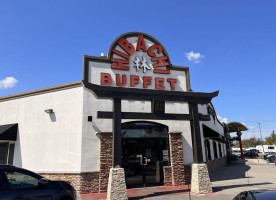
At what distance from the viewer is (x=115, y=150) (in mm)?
8414

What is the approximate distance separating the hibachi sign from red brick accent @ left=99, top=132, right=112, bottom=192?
2.96 meters

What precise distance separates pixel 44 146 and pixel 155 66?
25.9ft

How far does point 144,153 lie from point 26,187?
7428mm

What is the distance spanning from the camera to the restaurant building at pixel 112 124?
1006 centimetres

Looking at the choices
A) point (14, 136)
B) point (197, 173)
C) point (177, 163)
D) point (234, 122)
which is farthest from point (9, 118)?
point (234, 122)

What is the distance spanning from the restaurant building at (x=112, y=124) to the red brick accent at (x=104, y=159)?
46mm

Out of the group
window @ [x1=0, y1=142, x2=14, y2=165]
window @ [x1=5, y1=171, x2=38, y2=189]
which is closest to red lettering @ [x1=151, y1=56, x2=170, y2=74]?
window @ [x1=5, y1=171, x2=38, y2=189]

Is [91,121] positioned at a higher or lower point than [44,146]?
higher

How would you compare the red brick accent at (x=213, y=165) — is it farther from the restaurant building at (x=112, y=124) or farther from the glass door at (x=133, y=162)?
the glass door at (x=133, y=162)

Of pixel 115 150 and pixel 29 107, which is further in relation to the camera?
pixel 29 107

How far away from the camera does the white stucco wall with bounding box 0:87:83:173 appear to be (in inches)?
414

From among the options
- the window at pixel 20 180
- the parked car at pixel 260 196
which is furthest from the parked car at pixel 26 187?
the parked car at pixel 260 196

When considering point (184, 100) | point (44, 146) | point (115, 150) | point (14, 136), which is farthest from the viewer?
point (14, 136)

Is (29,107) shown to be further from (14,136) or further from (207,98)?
(207,98)
